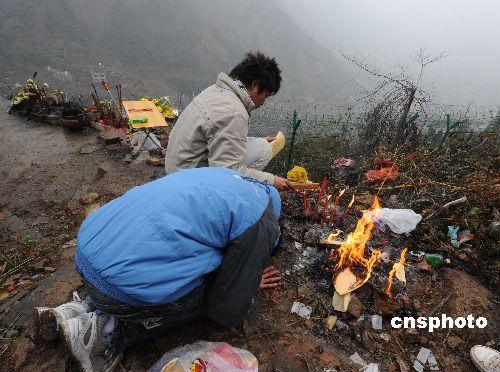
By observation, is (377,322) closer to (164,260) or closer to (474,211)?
(164,260)

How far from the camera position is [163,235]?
179 centimetres

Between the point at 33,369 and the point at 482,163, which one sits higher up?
the point at 482,163

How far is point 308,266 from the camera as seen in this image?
3244 millimetres

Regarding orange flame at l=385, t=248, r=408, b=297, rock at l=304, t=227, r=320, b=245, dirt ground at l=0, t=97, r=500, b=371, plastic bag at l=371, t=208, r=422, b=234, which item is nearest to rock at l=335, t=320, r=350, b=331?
dirt ground at l=0, t=97, r=500, b=371

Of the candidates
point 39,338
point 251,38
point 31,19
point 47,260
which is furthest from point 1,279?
point 251,38

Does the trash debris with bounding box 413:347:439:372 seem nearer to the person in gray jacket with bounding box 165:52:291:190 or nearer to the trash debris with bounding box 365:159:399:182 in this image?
the person in gray jacket with bounding box 165:52:291:190

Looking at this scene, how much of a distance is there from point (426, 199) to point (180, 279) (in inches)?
145

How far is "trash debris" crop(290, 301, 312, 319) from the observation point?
280cm

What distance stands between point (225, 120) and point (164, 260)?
1.40 metres

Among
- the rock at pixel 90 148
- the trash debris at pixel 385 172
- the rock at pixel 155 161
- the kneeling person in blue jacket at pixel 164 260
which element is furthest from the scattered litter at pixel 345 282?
the rock at pixel 90 148

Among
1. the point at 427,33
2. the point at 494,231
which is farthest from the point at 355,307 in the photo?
the point at 427,33

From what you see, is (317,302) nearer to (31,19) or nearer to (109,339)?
(109,339)

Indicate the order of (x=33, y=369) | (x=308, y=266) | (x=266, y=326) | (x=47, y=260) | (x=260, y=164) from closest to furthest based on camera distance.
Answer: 1. (x=33, y=369)
2. (x=266, y=326)
3. (x=308, y=266)
4. (x=47, y=260)
5. (x=260, y=164)

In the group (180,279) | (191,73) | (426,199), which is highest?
(426,199)
